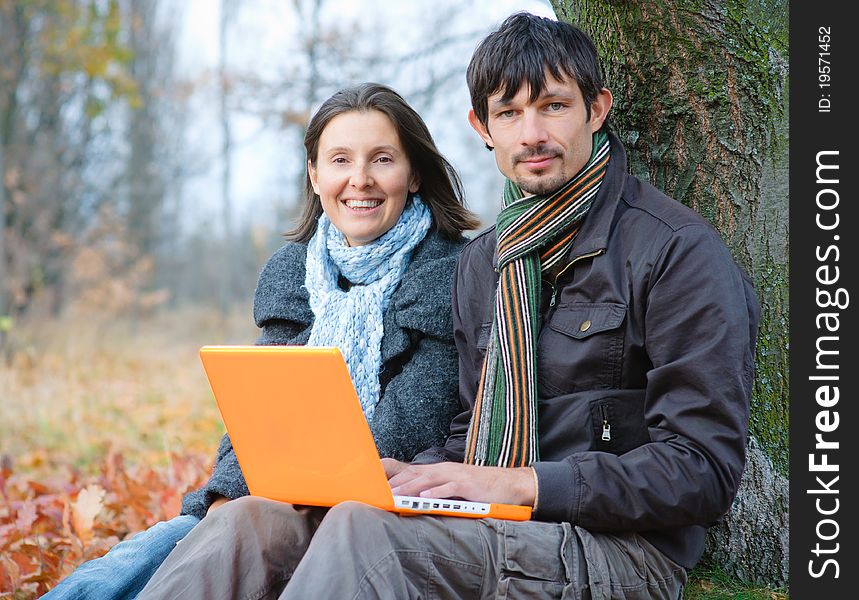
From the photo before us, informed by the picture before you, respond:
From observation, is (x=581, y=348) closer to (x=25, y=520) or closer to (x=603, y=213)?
(x=603, y=213)

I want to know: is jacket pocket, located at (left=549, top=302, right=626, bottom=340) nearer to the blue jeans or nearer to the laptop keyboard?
the laptop keyboard

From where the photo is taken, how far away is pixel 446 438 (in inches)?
117

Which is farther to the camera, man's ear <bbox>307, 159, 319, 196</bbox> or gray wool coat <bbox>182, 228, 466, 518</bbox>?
man's ear <bbox>307, 159, 319, 196</bbox>

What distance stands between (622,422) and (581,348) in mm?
210

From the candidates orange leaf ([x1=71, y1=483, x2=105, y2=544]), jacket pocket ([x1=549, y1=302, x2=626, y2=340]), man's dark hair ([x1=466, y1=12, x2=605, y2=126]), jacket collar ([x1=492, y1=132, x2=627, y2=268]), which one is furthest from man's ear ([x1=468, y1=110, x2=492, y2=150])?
orange leaf ([x1=71, y1=483, x2=105, y2=544])

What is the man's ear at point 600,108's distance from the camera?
2594 mm

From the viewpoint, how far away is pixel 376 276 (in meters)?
3.21

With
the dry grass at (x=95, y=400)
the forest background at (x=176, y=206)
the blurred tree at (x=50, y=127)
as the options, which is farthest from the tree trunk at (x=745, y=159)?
the blurred tree at (x=50, y=127)

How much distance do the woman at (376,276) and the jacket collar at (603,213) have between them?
67 cm

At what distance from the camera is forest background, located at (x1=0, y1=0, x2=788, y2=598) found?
2.81 m

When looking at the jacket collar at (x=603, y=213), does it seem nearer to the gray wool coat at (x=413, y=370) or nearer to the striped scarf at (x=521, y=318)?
the striped scarf at (x=521, y=318)

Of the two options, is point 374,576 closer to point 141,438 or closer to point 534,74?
point 534,74

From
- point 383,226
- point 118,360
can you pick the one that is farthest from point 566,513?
point 118,360

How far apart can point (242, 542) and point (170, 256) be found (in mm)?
22217
